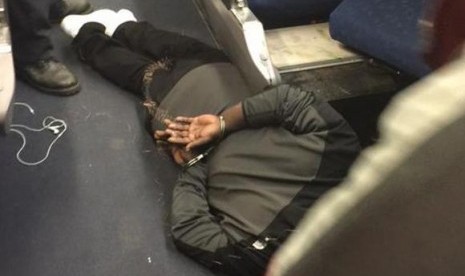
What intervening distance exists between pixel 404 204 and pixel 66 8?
1979 mm

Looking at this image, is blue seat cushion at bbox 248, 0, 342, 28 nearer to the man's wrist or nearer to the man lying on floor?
the man lying on floor

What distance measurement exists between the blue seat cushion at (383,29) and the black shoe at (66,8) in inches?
36.5

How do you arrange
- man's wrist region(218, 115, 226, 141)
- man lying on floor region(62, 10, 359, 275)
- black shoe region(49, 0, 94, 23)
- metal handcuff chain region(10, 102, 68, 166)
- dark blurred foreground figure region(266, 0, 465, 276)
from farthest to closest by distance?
black shoe region(49, 0, 94, 23)
metal handcuff chain region(10, 102, 68, 166)
man's wrist region(218, 115, 226, 141)
man lying on floor region(62, 10, 359, 275)
dark blurred foreground figure region(266, 0, 465, 276)

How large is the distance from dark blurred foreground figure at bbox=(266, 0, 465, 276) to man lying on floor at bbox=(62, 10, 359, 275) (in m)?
0.94

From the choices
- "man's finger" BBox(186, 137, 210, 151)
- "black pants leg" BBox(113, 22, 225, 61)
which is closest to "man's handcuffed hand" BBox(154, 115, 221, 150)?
"man's finger" BBox(186, 137, 210, 151)

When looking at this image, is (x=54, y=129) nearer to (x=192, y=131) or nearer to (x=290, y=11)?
(x=192, y=131)

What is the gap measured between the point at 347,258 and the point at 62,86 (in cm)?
163

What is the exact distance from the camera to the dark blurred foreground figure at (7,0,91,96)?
175 cm

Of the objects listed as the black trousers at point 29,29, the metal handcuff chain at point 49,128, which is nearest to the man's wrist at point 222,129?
the metal handcuff chain at point 49,128

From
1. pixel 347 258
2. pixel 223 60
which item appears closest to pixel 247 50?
pixel 223 60

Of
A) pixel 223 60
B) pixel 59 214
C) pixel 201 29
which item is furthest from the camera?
pixel 201 29

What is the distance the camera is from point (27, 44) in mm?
1815

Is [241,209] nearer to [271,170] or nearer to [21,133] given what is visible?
[271,170]

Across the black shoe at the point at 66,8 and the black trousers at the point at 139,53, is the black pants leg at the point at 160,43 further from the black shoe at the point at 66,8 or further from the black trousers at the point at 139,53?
the black shoe at the point at 66,8
